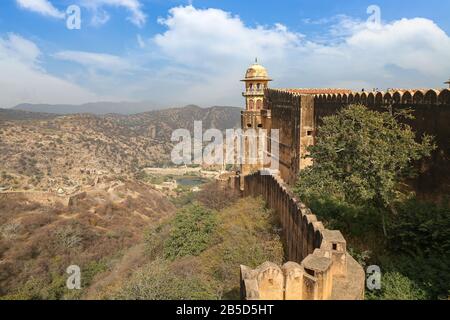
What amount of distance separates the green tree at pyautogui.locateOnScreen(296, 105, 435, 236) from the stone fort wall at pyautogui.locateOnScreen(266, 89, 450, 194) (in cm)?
49

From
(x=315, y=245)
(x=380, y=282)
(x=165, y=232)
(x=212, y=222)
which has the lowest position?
(x=165, y=232)

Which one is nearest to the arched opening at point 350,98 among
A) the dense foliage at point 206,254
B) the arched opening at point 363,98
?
the arched opening at point 363,98

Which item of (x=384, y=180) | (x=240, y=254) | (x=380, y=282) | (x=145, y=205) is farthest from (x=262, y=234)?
(x=145, y=205)

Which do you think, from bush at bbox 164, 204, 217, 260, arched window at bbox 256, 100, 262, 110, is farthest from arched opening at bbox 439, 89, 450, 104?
arched window at bbox 256, 100, 262, 110

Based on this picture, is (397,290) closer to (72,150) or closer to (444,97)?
(444,97)

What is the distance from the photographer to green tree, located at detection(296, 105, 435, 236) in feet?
27.7

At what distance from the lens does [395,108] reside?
38.2 feet

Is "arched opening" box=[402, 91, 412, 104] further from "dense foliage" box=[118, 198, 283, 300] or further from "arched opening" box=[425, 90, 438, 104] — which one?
"dense foliage" box=[118, 198, 283, 300]

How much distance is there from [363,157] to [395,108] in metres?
4.02

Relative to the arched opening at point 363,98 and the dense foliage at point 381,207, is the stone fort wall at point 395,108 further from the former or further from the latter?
the dense foliage at point 381,207

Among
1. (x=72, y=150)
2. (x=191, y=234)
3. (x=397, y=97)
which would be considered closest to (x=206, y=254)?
(x=191, y=234)

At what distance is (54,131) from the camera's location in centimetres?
6406
